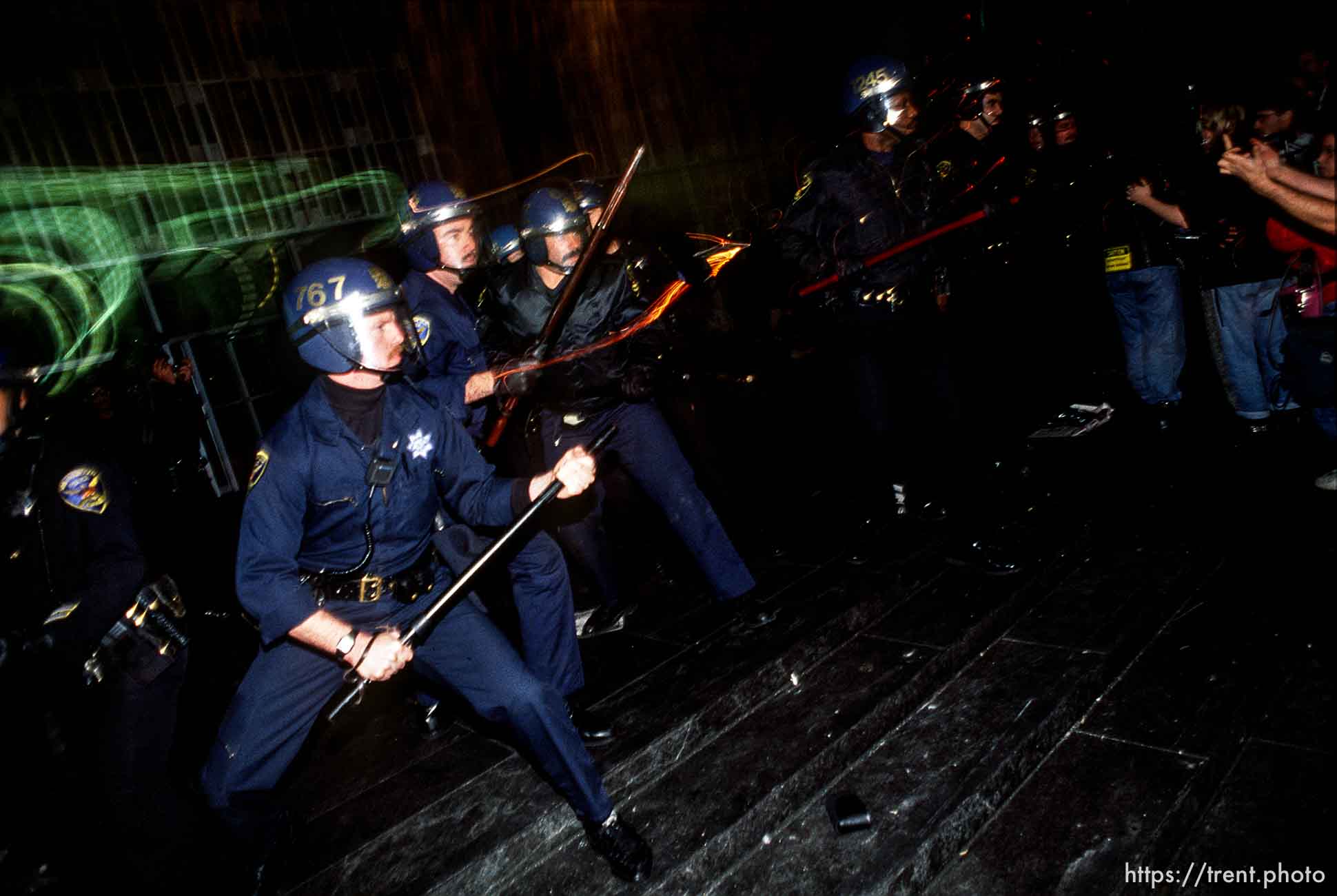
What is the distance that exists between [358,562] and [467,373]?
1.81 metres

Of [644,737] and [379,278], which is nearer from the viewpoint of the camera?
[379,278]

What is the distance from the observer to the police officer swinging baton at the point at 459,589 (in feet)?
9.82

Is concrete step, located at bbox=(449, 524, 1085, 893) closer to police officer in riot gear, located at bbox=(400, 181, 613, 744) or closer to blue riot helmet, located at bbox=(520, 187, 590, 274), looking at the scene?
police officer in riot gear, located at bbox=(400, 181, 613, 744)

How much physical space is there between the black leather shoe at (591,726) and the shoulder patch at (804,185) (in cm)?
358

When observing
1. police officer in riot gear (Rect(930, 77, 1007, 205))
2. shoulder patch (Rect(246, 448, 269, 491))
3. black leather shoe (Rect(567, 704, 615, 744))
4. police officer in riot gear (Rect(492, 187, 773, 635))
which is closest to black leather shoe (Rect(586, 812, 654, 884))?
black leather shoe (Rect(567, 704, 615, 744))

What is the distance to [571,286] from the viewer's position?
175 inches

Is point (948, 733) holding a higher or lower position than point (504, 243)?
lower

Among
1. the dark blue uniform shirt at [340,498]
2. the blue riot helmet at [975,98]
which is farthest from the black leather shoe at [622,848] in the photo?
the blue riot helmet at [975,98]

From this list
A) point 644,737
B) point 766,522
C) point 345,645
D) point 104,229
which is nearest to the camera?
point 345,645

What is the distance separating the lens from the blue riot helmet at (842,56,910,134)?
5.14 metres

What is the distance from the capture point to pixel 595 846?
310 centimetres

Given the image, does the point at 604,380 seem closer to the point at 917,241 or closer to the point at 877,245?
the point at 877,245

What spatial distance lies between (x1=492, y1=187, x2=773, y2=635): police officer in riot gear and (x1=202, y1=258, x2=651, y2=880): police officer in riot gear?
1.20 m

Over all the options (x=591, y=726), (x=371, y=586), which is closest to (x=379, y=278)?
(x=371, y=586)
